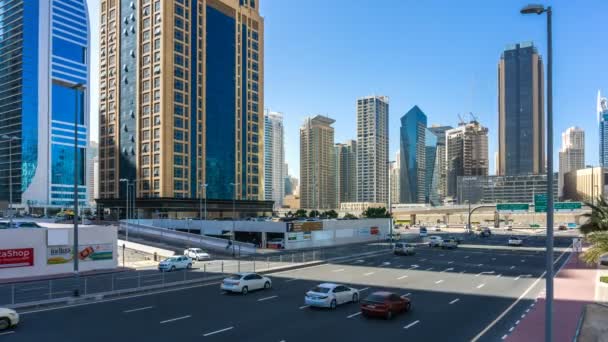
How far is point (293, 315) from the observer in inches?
937

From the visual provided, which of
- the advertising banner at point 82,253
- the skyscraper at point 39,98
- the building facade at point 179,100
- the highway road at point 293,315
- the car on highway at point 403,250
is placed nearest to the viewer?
the highway road at point 293,315

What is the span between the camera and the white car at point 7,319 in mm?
20500

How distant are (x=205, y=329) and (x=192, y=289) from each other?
12.5 meters

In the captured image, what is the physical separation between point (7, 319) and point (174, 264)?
2399cm

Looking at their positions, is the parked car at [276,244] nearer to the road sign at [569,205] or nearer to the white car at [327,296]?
the white car at [327,296]

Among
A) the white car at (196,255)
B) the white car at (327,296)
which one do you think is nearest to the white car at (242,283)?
the white car at (327,296)

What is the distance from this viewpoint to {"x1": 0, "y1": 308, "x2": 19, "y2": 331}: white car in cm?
2050

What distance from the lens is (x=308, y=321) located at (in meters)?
22.5

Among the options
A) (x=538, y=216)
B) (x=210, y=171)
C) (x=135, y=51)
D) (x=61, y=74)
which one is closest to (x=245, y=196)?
(x=210, y=171)

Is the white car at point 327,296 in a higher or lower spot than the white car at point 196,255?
higher

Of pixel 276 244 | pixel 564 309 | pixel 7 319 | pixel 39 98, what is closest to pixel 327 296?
pixel 564 309

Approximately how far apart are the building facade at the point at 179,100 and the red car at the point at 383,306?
88.7 m

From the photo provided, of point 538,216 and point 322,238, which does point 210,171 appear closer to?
point 322,238

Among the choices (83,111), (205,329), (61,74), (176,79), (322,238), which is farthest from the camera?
(83,111)
